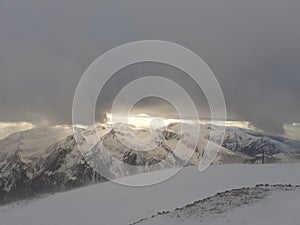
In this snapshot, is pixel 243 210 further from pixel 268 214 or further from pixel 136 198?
pixel 136 198

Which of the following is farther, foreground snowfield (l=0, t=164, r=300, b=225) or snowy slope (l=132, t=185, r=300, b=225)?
foreground snowfield (l=0, t=164, r=300, b=225)

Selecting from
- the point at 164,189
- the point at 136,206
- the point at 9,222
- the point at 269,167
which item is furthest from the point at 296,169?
the point at 9,222

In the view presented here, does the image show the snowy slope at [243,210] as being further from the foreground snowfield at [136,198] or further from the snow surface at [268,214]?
the foreground snowfield at [136,198]

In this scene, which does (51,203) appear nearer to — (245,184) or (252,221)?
(245,184)

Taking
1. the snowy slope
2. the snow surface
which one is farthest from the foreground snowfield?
the snowy slope

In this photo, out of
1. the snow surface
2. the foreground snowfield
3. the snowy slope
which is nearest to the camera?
the snow surface

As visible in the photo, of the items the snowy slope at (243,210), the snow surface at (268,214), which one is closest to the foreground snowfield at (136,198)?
the snow surface at (268,214)

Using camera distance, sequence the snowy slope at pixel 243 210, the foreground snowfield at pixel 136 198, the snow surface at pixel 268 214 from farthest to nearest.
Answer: the foreground snowfield at pixel 136 198, the snowy slope at pixel 243 210, the snow surface at pixel 268 214

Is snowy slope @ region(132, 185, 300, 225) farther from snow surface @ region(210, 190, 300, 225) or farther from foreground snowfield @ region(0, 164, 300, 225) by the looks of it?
foreground snowfield @ region(0, 164, 300, 225)

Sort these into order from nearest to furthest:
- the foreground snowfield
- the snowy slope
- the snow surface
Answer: the snow surface → the snowy slope → the foreground snowfield
